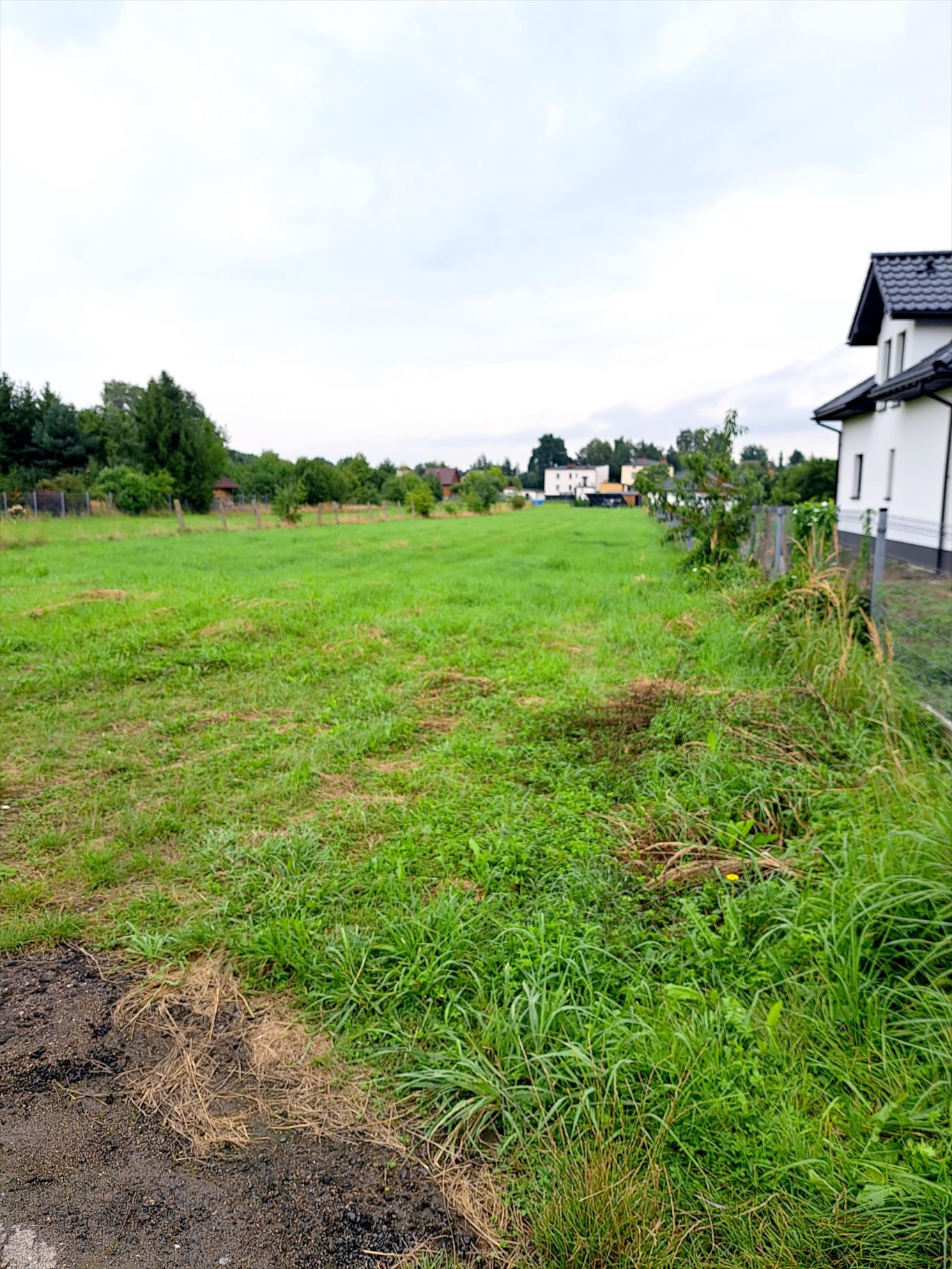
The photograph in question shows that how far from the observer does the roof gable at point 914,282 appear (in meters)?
14.4

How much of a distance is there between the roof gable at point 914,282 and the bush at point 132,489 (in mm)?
31030

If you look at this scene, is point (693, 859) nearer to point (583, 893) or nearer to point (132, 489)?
point (583, 893)

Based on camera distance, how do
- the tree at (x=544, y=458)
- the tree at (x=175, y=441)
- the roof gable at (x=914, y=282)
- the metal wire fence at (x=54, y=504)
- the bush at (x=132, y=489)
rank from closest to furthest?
the roof gable at (x=914, y=282) < the metal wire fence at (x=54, y=504) < the bush at (x=132, y=489) < the tree at (x=175, y=441) < the tree at (x=544, y=458)

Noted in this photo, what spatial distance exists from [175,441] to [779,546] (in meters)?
37.8

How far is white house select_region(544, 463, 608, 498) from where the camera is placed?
417ft

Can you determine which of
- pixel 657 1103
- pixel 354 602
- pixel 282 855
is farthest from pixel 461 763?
pixel 354 602

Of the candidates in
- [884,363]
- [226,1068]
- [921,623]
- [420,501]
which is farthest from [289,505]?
[226,1068]

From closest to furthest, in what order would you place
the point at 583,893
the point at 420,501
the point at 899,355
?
the point at 583,893 → the point at 899,355 → the point at 420,501

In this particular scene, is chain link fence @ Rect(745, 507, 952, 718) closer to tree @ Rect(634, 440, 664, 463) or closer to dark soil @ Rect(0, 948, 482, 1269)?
dark soil @ Rect(0, 948, 482, 1269)

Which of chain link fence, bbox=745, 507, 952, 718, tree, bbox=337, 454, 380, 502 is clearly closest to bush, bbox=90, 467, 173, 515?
tree, bbox=337, 454, 380, 502

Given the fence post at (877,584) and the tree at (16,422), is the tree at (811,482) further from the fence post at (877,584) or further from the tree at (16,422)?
the tree at (16,422)

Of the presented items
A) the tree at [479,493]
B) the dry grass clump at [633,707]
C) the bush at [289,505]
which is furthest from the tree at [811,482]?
the dry grass clump at [633,707]

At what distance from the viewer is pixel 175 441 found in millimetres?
39062

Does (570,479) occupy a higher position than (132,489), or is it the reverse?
(570,479)
